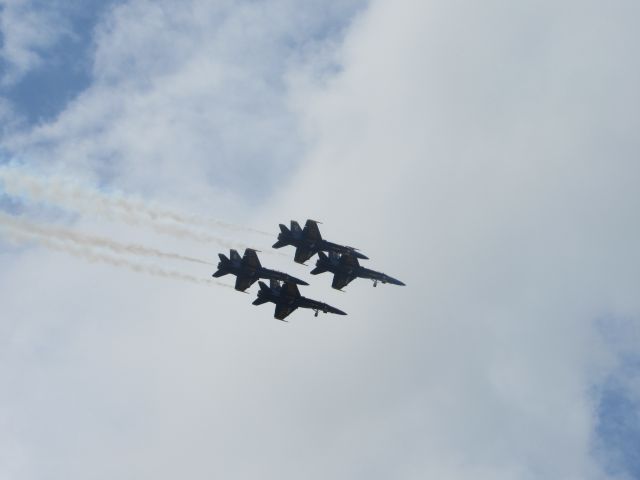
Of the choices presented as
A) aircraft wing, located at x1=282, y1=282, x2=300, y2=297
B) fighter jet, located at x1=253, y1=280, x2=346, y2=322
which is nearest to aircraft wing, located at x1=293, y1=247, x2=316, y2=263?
fighter jet, located at x1=253, y1=280, x2=346, y2=322

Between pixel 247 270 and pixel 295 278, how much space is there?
6759 millimetres

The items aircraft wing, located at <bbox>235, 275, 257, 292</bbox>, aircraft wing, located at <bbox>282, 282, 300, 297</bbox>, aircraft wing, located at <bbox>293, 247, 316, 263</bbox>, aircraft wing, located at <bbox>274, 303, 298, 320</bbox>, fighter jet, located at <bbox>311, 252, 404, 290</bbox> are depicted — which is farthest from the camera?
aircraft wing, located at <bbox>293, 247, 316, 263</bbox>

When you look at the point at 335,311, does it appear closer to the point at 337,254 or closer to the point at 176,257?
the point at 337,254

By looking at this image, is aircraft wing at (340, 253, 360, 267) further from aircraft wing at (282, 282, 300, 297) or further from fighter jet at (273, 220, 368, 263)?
aircraft wing at (282, 282, 300, 297)

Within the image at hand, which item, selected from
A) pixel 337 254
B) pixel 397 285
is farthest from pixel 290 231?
pixel 397 285

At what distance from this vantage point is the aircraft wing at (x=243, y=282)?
112 metres

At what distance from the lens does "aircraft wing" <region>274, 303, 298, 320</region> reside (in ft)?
365

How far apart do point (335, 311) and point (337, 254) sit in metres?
9.06

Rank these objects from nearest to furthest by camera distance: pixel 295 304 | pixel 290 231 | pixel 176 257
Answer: pixel 176 257 → pixel 295 304 → pixel 290 231

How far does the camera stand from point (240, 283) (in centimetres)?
11269

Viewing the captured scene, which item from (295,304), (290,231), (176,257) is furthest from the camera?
(290,231)

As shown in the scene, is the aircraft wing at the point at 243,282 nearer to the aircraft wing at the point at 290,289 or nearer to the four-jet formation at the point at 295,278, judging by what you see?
the four-jet formation at the point at 295,278

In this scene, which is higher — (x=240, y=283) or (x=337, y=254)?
(x=337, y=254)

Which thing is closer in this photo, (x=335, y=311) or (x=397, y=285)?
(x=335, y=311)
